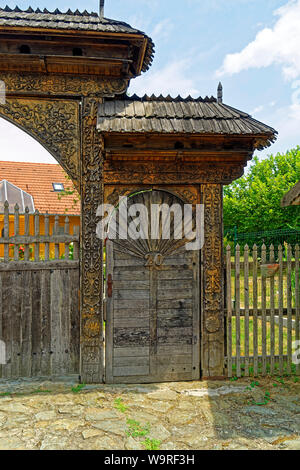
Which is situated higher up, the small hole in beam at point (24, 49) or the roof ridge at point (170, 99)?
the small hole in beam at point (24, 49)

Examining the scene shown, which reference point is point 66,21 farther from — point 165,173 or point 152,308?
point 152,308

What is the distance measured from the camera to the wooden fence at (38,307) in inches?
192

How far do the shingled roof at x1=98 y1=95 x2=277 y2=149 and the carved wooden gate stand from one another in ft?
3.13

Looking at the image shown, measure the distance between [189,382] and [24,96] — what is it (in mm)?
4609

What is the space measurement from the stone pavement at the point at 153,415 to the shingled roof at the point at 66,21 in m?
4.71

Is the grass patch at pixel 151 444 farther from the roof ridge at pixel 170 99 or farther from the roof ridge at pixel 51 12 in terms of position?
the roof ridge at pixel 51 12

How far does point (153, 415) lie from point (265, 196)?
76.1ft

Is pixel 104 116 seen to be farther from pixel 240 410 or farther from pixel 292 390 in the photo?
pixel 292 390

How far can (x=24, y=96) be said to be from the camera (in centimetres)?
482

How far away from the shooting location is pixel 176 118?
490cm

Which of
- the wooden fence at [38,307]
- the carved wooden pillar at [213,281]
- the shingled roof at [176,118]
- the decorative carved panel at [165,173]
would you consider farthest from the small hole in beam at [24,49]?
the carved wooden pillar at [213,281]

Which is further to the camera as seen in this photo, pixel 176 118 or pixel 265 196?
pixel 265 196

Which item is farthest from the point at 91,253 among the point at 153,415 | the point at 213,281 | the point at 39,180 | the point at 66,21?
the point at 39,180

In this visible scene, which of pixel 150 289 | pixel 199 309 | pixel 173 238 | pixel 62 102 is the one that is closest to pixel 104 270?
pixel 150 289
